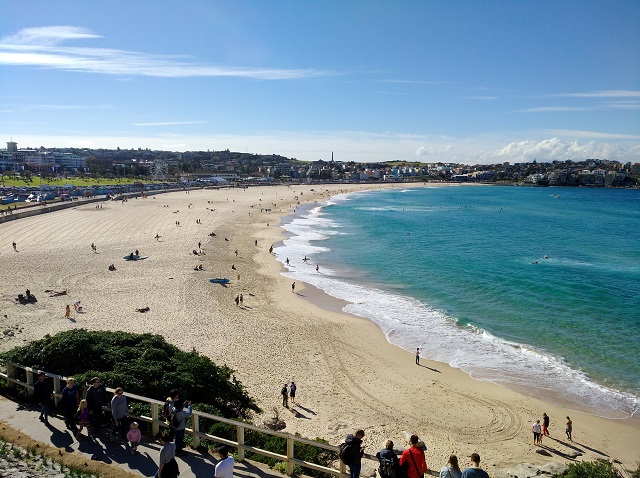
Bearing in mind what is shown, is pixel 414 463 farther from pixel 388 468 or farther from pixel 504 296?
pixel 504 296

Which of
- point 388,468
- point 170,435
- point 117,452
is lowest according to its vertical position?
point 117,452

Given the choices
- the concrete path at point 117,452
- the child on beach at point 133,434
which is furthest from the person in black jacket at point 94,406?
the child on beach at point 133,434

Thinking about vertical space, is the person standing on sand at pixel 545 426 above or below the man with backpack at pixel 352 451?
below

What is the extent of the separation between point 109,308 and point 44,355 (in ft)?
44.5

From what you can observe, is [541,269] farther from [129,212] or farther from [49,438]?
[129,212]

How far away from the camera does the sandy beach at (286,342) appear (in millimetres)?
12844

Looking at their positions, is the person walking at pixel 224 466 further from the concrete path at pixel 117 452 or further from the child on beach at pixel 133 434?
the child on beach at pixel 133 434

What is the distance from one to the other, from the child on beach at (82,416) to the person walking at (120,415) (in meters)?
0.39

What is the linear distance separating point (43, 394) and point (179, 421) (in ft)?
8.95

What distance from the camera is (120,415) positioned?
22.2ft

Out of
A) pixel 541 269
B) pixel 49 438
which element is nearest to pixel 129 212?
pixel 541 269

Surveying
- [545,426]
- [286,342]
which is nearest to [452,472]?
[545,426]

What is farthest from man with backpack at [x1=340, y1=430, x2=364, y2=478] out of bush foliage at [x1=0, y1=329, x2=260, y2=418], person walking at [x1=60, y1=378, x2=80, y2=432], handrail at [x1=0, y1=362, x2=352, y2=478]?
person walking at [x1=60, y1=378, x2=80, y2=432]

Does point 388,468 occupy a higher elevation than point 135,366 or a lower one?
higher
